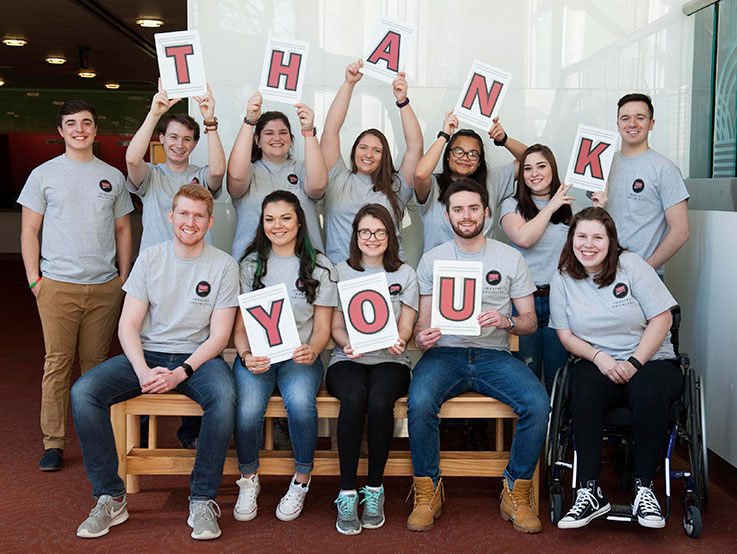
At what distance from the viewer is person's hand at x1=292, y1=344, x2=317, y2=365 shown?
326cm

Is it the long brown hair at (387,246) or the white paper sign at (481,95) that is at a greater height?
the white paper sign at (481,95)

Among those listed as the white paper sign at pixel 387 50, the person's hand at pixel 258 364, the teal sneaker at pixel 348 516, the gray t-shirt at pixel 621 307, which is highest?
the white paper sign at pixel 387 50

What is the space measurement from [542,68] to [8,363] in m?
4.37

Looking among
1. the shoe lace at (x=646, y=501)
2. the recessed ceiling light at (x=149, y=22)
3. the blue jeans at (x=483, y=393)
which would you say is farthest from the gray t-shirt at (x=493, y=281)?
the recessed ceiling light at (x=149, y=22)

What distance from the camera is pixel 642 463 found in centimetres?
305

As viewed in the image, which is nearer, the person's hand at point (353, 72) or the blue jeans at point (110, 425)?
the blue jeans at point (110, 425)

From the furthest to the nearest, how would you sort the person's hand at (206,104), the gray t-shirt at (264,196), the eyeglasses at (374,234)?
1. the gray t-shirt at (264,196)
2. the person's hand at (206,104)
3. the eyeglasses at (374,234)

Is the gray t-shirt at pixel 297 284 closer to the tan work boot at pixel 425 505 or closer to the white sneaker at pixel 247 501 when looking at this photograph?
the white sneaker at pixel 247 501

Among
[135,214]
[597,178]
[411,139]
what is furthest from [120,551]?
[135,214]

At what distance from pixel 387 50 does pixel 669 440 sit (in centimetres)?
217

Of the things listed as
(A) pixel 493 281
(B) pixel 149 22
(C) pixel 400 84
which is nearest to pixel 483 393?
(A) pixel 493 281

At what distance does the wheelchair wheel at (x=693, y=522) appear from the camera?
301cm

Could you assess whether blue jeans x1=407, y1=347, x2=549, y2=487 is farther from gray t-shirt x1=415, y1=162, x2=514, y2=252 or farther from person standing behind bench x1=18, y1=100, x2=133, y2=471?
person standing behind bench x1=18, y1=100, x2=133, y2=471

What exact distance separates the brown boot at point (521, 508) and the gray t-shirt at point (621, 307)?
659 mm
